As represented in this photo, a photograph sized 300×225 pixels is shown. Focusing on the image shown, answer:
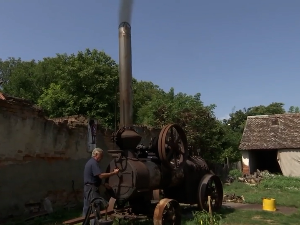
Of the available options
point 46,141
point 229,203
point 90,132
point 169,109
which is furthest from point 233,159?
point 46,141

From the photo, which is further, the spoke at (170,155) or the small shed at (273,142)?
the small shed at (273,142)

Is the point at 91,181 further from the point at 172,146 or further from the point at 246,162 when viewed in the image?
the point at 246,162

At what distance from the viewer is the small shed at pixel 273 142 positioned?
23.6 m

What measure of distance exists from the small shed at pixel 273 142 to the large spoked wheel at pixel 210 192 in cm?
1480

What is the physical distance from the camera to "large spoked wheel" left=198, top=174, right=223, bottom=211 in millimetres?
9312

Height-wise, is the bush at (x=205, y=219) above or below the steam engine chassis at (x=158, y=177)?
below

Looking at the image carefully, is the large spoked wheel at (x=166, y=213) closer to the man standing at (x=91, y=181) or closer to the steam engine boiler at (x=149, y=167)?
the steam engine boiler at (x=149, y=167)

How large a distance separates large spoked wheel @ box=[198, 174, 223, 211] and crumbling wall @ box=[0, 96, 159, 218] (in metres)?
4.25

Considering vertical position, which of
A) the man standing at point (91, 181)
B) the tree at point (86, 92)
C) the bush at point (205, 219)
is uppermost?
the tree at point (86, 92)

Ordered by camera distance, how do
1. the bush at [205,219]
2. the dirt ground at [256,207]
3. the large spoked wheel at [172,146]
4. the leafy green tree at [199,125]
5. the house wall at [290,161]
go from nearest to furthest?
the bush at [205,219] → the large spoked wheel at [172,146] → the dirt ground at [256,207] → the leafy green tree at [199,125] → the house wall at [290,161]

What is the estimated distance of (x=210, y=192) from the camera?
9906 mm

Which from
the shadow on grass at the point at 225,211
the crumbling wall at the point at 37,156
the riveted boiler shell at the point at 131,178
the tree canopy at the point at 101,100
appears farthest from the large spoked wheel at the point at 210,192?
the tree canopy at the point at 101,100

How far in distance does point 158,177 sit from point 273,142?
734 inches

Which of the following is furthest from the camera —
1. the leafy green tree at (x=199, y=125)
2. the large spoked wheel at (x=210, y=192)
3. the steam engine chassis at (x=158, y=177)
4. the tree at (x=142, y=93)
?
the tree at (x=142, y=93)
